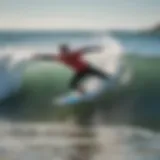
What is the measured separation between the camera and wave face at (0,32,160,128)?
93cm

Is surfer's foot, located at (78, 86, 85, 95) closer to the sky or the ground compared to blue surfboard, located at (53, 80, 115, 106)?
closer to the sky

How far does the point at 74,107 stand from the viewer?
93 centimetres

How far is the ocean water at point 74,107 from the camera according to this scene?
0.92m

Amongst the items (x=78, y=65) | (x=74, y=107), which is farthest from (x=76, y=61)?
(x=74, y=107)

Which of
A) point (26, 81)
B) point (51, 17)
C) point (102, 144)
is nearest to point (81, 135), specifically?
point (102, 144)

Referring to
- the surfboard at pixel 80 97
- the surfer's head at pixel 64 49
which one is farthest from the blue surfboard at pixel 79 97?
the surfer's head at pixel 64 49

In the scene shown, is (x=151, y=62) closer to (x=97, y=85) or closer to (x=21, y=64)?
(x=97, y=85)

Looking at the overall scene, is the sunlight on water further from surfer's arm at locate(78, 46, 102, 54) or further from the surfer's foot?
surfer's arm at locate(78, 46, 102, 54)

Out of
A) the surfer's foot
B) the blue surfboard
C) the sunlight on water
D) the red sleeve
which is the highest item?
the red sleeve

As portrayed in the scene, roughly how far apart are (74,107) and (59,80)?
0.08m

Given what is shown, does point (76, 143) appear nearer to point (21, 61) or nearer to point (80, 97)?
point (80, 97)

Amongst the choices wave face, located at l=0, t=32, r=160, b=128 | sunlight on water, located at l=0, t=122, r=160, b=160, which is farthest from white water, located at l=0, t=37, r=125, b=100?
sunlight on water, located at l=0, t=122, r=160, b=160

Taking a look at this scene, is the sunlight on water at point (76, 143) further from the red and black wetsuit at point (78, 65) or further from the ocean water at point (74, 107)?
the red and black wetsuit at point (78, 65)

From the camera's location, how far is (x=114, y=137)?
0.92 metres
